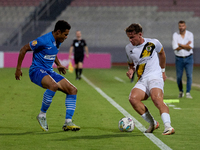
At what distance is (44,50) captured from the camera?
22.7 ft

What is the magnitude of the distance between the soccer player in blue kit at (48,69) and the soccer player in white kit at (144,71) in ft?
3.39

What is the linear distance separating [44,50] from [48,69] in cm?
35

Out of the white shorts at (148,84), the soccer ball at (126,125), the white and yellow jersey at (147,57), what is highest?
the white and yellow jersey at (147,57)

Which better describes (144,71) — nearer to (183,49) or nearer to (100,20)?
(183,49)

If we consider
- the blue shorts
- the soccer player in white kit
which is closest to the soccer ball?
the soccer player in white kit

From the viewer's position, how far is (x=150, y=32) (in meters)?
30.8

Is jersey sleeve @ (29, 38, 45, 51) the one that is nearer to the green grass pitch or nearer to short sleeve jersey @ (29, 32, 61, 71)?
short sleeve jersey @ (29, 32, 61, 71)

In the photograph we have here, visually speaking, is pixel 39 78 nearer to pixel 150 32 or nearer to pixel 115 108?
pixel 115 108

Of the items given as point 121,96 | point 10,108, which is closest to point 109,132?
point 10,108

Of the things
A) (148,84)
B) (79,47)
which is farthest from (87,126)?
(79,47)

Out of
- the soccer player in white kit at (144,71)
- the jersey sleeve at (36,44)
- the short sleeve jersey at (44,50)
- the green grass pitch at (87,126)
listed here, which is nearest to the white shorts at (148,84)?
the soccer player in white kit at (144,71)

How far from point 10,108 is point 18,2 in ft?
84.0

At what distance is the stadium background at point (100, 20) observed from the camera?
3030 centimetres

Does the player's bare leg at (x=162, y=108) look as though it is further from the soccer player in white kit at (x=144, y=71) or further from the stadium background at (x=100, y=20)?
the stadium background at (x=100, y=20)
